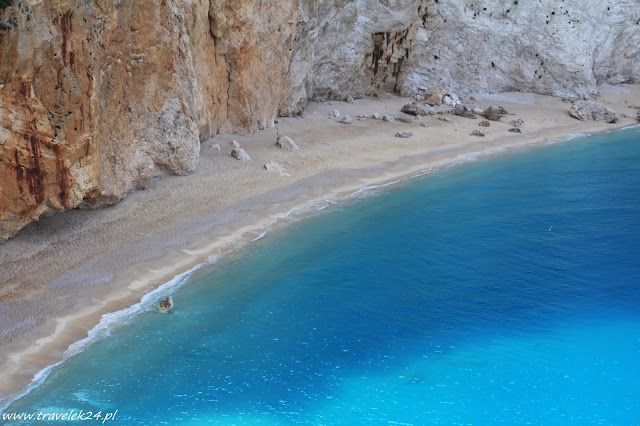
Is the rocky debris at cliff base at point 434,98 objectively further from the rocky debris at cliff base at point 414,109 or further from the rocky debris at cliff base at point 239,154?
the rocky debris at cliff base at point 239,154

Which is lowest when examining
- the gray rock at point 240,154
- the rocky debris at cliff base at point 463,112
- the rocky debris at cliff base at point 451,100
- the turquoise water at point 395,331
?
the turquoise water at point 395,331

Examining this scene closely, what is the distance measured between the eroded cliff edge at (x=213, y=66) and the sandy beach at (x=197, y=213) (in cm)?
86

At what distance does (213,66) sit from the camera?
2317cm

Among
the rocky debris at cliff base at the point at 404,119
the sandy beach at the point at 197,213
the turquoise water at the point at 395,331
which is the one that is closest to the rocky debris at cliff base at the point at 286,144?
the sandy beach at the point at 197,213

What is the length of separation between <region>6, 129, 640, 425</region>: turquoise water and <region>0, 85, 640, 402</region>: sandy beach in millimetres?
861

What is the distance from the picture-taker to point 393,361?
12266mm

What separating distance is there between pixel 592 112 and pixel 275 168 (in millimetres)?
19862

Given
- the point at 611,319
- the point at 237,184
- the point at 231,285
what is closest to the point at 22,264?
the point at 231,285

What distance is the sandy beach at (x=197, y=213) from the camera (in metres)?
13.0

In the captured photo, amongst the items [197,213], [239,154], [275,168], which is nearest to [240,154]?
[239,154]

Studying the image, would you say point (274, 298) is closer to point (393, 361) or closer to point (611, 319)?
point (393, 361)

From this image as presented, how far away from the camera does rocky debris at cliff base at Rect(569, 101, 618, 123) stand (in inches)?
1291

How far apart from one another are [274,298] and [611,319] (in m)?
7.59

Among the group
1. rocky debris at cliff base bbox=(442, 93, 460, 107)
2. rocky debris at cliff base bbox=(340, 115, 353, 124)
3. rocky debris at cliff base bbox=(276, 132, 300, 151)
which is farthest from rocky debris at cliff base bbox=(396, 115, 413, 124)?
rocky debris at cliff base bbox=(276, 132, 300, 151)
